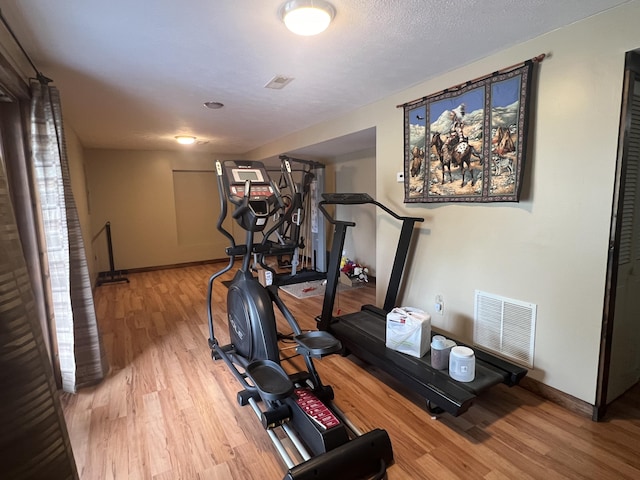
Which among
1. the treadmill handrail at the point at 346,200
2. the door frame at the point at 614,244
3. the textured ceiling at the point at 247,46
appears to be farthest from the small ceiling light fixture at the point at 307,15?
the door frame at the point at 614,244

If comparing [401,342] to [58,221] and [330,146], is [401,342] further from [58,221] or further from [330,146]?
[330,146]

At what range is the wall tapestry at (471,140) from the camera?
2131 mm

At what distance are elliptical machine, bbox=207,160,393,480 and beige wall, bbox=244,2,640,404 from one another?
1.29 m

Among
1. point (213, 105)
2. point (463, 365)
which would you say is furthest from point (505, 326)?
point (213, 105)

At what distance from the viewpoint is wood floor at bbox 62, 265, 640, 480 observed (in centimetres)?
162

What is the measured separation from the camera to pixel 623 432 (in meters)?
1.82

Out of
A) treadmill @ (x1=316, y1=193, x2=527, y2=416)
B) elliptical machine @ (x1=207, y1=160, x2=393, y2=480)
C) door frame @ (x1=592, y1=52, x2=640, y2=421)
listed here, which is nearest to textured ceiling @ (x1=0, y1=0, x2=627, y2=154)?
door frame @ (x1=592, y1=52, x2=640, y2=421)

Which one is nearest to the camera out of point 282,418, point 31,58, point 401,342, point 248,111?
point 282,418

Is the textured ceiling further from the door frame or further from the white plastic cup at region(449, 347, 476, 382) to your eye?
the white plastic cup at region(449, 347, 476, 382)

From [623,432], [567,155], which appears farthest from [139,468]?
[567,155]

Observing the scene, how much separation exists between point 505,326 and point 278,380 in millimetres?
1627

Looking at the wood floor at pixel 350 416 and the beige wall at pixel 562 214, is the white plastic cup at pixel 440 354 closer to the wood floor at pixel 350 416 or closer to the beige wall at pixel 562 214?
the wood floor at pixel 350 416

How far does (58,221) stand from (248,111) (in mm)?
2053

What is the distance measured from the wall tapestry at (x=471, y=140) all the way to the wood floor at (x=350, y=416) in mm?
1383
